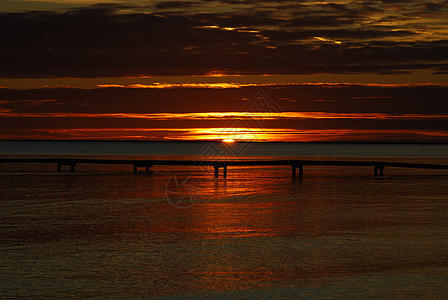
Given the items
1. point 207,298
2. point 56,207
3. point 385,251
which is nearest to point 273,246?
point 385,251

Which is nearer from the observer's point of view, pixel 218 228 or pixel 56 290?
pixel 56 290

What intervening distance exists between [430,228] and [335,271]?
940 centimetres

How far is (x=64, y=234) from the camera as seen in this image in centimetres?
2258

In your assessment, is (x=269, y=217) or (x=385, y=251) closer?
(x=385, y=251)

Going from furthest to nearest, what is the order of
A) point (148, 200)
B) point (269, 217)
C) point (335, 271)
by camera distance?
point (148, 200), point (269, 217), point (335, 271)

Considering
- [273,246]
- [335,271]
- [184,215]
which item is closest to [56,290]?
[335,271]

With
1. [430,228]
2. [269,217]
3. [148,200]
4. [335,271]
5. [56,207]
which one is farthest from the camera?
[148,200]

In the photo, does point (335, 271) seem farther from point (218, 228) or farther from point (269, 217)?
point (269, 217)

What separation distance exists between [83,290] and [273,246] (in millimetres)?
7597

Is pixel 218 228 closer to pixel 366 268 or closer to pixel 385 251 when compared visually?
pixel 385 251

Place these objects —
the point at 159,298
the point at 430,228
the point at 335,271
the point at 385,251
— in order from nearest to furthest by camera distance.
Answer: the point at 159,298 → the point at 335,271 → the point at 385,251 → the point at 430,228

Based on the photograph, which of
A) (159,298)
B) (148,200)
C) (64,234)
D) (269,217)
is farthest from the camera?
(148,200)

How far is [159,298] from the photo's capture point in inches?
535

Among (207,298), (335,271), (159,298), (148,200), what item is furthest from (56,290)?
(148,200)
